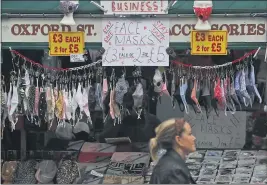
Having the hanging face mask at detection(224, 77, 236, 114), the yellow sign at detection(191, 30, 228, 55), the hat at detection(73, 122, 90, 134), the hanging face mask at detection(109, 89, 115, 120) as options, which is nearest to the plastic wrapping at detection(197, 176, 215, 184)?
the hanging face mask at detection(224, 77, 236, 114)

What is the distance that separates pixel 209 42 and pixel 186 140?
3.26 ft

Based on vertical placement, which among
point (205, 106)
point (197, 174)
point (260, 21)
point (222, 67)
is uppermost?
point (260, 21)

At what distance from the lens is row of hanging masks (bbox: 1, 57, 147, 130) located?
6.55 meters

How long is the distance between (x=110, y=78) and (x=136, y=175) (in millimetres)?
1088

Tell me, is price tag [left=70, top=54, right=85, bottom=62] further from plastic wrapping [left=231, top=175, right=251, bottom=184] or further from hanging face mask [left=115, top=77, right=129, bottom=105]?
plastic wrapping [left=231, top=175, right=251, bottom=184]

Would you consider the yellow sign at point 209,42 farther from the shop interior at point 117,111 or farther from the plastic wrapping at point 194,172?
the plastic wrapping at point 194,172

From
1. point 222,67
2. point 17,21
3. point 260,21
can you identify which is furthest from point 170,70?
point 17,21

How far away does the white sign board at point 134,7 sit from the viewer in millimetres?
6238

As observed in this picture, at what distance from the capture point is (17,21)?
20.9 ft

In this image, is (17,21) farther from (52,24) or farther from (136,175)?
(136,175)

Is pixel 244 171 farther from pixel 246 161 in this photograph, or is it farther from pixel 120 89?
pixel 120 89

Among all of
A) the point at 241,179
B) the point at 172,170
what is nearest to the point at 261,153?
the point at 241,179

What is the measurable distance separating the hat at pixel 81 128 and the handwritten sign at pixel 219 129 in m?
1.07

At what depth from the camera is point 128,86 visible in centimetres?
657
